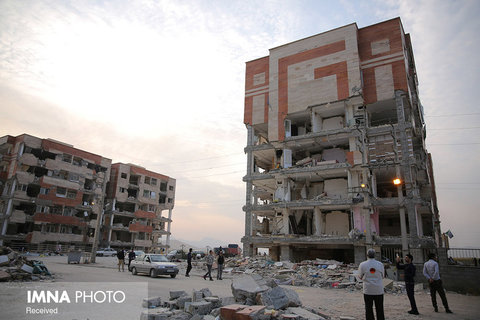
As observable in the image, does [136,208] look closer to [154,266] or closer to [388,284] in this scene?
→ [154,266]

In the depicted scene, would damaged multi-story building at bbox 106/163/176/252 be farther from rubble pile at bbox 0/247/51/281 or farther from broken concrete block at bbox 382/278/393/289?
broken concrete block at bbox 382/278/393/289

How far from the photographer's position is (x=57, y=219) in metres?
49.9

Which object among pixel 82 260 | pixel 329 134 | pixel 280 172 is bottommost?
pixel 82 260

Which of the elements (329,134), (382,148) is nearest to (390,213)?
(382,148)

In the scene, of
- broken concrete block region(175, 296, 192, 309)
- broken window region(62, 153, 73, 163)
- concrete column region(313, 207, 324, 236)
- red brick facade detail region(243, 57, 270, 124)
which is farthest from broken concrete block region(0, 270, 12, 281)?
broken window region(62, 153, 73, 163)

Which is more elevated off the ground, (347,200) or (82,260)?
(347,200)

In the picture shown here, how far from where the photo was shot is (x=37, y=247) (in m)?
46.1

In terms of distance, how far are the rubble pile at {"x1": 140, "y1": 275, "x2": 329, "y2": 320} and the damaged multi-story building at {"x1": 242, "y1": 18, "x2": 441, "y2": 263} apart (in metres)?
23.8

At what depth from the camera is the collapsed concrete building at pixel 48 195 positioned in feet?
151

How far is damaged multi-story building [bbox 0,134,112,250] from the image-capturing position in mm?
45938

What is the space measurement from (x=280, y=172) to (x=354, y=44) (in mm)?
16805

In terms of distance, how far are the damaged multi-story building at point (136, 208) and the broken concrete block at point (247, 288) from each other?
Answer: 5658cm

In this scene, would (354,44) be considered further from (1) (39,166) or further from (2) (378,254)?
(1) (39,166)

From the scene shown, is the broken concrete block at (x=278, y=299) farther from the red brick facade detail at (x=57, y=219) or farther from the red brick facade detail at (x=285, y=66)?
the red brick facade detail at (x=57, y=219)
